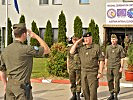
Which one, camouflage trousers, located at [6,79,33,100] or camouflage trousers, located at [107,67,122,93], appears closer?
camouflage trousers, located at [6,79,33,100]

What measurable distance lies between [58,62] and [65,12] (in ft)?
45.6

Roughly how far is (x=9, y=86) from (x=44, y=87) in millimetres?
6313

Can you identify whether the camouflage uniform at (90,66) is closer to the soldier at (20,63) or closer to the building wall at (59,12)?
the soldier at (20,63)

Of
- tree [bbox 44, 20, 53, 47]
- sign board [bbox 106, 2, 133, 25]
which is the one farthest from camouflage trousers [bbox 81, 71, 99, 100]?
tree [bbox 44, 20, 53, 47]

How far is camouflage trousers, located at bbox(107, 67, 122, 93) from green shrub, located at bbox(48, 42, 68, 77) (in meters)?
3.69

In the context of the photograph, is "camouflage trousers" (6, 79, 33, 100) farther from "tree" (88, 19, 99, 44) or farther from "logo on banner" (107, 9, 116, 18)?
"logo on banner" (107, 9, 116, 18)

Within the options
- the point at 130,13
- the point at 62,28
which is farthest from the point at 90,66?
the point at 62,28

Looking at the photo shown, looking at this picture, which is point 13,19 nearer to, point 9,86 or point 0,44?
Answer: point 0,44

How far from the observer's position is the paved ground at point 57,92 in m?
9.80

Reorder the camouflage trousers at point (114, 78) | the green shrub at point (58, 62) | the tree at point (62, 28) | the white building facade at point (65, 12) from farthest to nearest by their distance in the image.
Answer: the tree at point (62, 28) → the white building facade at point (65, 12) → the green shrub at point (58, 62) → the camouflage trousers at point (114, 78)

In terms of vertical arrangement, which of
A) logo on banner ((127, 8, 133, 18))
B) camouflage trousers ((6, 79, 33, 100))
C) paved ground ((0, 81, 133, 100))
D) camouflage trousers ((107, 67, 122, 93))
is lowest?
paved ground ((0, 81, 133, 100))

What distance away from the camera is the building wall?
25.5m

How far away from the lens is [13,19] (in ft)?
90.9

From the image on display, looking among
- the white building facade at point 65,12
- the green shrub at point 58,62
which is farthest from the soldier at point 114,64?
the white building facade at point 65,12
